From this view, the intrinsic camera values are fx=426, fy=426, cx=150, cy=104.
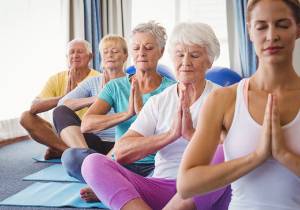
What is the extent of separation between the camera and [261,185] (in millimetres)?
1100

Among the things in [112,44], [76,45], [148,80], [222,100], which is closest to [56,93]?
[76,45]

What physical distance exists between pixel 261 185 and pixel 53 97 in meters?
2.69

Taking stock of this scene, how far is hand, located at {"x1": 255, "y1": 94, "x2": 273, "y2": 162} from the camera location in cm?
103

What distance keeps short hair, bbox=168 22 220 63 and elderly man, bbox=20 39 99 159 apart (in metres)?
1.88

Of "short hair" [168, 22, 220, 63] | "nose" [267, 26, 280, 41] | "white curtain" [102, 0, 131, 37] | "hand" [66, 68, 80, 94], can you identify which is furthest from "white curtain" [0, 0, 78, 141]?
"nose" [267, 26, 280, 41]

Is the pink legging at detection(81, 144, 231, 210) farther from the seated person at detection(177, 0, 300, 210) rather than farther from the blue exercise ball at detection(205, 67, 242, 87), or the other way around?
the blue exercise ball at detection(205, 67, 242, 87)

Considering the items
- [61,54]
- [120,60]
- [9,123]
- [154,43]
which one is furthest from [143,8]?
[154,43]

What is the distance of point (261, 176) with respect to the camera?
1101mm

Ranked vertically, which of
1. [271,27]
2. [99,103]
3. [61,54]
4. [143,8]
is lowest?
[99,103]

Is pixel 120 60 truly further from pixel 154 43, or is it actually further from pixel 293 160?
pixel 293 160

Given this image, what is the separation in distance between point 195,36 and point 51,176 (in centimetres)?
175

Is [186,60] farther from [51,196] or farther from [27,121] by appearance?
[27,121]

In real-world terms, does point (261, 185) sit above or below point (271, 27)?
below

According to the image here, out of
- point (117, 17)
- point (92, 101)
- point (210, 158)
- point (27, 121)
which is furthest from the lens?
point (117, 17)
